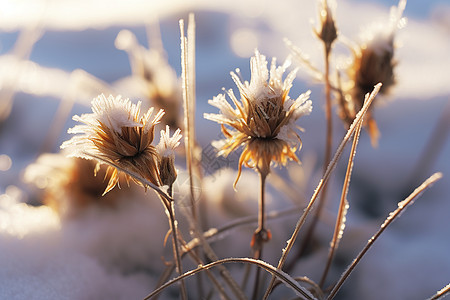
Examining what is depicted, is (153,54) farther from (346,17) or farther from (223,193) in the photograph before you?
(346,17)

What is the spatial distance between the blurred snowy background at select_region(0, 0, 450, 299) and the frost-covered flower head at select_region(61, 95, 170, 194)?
208 mm

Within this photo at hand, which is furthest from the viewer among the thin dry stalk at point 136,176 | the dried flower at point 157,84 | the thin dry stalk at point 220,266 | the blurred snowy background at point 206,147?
the dried flower at point 157,84

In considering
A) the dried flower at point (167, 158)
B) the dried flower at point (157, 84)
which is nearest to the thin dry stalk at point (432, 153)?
the dried flower at point (157, 84)

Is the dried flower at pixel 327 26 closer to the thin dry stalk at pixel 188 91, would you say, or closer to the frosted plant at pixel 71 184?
the thin dry stalk at pixel 188 91

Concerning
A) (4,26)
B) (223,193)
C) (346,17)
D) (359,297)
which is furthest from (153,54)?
(346,17)

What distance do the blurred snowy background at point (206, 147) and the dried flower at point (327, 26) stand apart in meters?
0.15

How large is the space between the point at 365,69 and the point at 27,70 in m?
0.98

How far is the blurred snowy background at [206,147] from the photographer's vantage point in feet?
1.95

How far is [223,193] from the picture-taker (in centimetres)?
76

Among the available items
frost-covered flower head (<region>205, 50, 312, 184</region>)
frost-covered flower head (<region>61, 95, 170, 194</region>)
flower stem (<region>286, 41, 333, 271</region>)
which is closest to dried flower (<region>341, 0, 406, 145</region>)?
flower stem (<region>286, 41, 333, 271</region>)

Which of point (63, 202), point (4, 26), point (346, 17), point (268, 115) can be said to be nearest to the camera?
point (268, 115)

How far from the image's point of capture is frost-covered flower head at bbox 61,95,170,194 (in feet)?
1.22

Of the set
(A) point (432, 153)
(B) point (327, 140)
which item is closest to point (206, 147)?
(B) point (327, 140)

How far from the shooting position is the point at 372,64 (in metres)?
0.57
